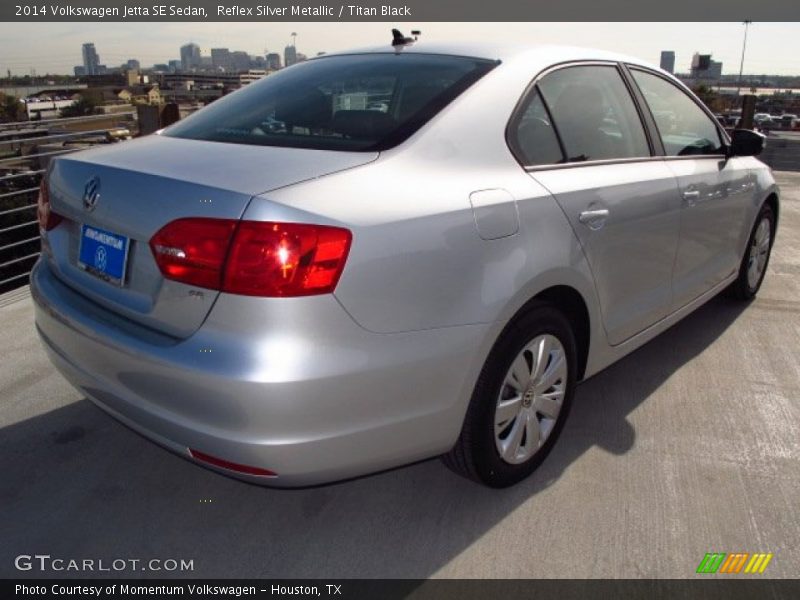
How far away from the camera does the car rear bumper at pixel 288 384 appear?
1781 millimetres

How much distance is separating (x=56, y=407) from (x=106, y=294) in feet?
4.58

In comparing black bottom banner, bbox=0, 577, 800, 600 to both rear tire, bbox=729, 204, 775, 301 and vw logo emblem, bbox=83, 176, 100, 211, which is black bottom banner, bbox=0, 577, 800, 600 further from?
rear tire, bbox=729, 204, 775, 301

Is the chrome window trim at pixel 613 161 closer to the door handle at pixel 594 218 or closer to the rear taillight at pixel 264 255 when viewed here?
the door handle at pixel 594 218

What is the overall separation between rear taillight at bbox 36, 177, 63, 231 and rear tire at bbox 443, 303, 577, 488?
63.2 inches

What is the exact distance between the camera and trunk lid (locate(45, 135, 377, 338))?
1.86 m

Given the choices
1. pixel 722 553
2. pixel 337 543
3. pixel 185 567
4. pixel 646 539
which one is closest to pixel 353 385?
pixel 337 543

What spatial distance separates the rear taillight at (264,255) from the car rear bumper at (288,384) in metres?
0.04

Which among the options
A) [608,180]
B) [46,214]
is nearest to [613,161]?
[608,180]

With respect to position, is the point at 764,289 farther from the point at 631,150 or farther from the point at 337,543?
the point at 337,543

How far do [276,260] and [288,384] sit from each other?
0.32 m

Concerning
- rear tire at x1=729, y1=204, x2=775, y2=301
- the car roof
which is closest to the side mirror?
rear tire at x1=729, y1=204, x2=775, y2=301

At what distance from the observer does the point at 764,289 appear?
17.3 ft

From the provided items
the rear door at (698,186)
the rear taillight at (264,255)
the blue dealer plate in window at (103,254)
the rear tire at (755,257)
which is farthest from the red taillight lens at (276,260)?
the rear tire at (755,257)
